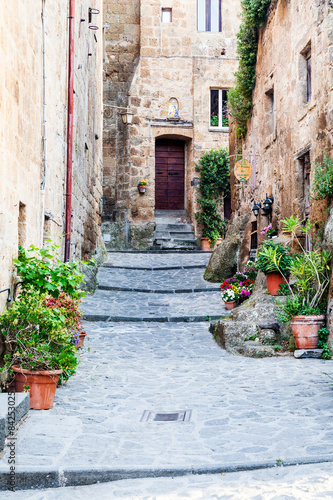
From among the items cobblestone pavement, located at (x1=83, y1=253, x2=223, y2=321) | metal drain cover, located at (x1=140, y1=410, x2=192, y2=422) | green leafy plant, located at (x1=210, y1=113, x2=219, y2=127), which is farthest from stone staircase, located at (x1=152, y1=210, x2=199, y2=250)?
metal drain cover, located at (x1=140, y1=410, x2=192, y2=422)

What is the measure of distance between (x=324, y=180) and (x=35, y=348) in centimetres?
523

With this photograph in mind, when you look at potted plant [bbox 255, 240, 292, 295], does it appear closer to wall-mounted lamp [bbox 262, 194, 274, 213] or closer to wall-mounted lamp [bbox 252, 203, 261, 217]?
wall-mounted lamp [bbox 262, 194, 274, 213]

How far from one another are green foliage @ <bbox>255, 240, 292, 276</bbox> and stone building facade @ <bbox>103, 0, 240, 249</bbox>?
33.2ft

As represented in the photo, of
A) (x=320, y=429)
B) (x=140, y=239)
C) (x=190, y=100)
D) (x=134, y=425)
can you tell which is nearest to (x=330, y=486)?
(x=320, y=429)

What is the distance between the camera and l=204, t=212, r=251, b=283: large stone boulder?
1265 cm

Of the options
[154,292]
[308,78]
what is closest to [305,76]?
[308,78]

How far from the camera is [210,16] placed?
19219 millimetres

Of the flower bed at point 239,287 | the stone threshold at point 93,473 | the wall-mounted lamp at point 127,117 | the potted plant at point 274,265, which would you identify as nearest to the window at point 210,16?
the wall-mounted lamp at point 127,117

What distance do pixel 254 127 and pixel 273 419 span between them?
31.9ft

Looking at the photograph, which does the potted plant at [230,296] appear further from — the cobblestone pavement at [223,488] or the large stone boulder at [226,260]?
the cobblestone pavement at [223,488]

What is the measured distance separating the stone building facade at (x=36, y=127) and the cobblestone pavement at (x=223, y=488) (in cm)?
228

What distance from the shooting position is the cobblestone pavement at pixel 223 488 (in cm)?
287

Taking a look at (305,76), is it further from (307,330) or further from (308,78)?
(307,330)

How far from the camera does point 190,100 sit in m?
18.9
